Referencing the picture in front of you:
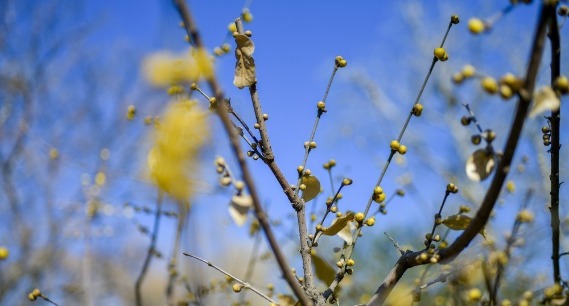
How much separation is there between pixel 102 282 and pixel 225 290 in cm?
827

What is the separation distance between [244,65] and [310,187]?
0.27 metres

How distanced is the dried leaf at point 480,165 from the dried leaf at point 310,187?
0.36 m

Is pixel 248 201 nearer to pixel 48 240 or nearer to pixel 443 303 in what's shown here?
pixel 443 303

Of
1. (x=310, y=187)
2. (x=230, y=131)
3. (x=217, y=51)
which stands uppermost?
(x=217, y=51)

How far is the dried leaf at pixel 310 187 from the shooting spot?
0.96 metres

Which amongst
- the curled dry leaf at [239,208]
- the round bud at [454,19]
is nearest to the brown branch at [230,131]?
the curled dry leaf at [239,208]

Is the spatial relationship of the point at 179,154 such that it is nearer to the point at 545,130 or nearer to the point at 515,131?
the point at 515,131

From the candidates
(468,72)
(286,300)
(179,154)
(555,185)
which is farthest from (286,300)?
(468,72)

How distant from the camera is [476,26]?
1.71 feet

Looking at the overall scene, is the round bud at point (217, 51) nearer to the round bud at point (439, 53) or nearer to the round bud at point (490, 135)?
the round bud at point (439, 53)

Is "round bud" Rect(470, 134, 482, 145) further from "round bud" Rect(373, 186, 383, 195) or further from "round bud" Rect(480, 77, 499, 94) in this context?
"round bud" Rect(373, 186, 383, 195)

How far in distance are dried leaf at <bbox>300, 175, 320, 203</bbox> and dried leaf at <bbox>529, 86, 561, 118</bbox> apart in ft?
1.58

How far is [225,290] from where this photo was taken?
1.51 metres

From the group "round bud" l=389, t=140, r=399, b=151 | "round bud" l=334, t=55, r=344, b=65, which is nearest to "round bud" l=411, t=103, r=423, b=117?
"round bud" l=389, t=140, r=399, b=151
